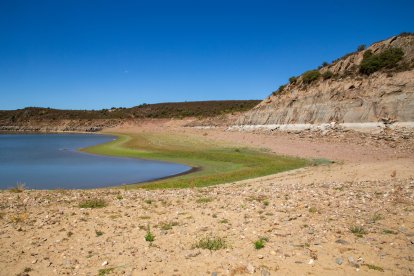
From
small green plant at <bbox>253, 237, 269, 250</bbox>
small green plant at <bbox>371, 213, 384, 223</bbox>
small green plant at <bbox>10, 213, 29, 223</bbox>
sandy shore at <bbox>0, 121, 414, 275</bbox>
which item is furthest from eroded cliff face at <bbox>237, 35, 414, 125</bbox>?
small green plant at <bbox>10, 213, 29, 223</bbox>

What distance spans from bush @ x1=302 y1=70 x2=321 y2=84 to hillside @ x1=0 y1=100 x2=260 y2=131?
49674 mm

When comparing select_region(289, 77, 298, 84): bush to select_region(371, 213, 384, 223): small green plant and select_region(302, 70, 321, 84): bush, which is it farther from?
select_region(371, 213, 384, 223): small green plant

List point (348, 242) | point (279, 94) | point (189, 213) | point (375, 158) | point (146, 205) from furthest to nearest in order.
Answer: point (279, 94) < point (375, 158) < point (146, 205) < point (189, 213) < point (348, 242)

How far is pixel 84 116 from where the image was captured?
12006 cm

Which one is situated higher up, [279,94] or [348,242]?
[279,94]

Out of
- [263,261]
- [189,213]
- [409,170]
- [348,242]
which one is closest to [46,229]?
[189,213]

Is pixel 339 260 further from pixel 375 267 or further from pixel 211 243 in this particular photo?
pixel 211 243

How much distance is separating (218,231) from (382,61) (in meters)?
34.1

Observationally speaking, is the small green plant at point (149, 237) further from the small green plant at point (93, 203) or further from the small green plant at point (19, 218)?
the small green plant at point (19, 218)

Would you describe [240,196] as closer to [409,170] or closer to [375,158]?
[409,170]

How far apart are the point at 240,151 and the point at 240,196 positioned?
63.8ft

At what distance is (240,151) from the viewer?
3172 cm

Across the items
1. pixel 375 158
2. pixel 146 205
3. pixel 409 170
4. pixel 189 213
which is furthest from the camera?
pixel 375 158

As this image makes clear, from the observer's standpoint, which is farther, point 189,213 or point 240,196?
point 240,196
